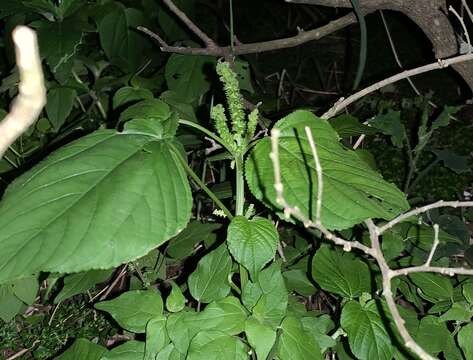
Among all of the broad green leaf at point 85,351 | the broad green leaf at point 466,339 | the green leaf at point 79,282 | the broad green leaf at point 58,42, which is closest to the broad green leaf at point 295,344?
the broad green leaf at point 466,339

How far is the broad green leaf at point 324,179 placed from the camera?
0.65 m

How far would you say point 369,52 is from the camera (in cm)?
225

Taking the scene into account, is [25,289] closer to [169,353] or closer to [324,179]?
[169,353]

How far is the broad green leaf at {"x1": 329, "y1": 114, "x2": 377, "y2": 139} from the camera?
3.61 ft

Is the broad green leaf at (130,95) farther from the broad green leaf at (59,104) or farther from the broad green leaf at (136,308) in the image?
the broad green leaf at (136,308)

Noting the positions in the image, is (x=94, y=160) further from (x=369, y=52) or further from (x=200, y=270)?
(x=369, y=52)

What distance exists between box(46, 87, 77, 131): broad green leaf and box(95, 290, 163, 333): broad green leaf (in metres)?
0.67

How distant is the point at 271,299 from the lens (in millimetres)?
888

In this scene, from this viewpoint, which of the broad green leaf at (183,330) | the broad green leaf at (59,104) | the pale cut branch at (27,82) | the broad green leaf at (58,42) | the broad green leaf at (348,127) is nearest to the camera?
the pale cut branch at (27,82)

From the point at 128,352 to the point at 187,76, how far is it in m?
0.73

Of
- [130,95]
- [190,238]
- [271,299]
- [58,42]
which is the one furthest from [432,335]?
[58,42]

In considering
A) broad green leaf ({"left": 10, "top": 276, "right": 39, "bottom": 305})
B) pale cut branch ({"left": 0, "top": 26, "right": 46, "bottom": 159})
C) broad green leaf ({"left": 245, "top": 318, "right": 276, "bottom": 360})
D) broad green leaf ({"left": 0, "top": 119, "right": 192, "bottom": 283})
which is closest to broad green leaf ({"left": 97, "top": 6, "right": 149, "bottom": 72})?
broad green leaf ({"left": 10, "top": 276, "right": 39, "bottom": 305})

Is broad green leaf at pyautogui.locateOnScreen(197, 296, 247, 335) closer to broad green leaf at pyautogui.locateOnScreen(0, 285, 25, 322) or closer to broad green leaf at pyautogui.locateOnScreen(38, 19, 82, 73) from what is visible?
broad green leaf at pyautogui.locateOnScreen(0, 285, 25, 322)

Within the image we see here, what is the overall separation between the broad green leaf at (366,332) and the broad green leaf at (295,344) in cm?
7
